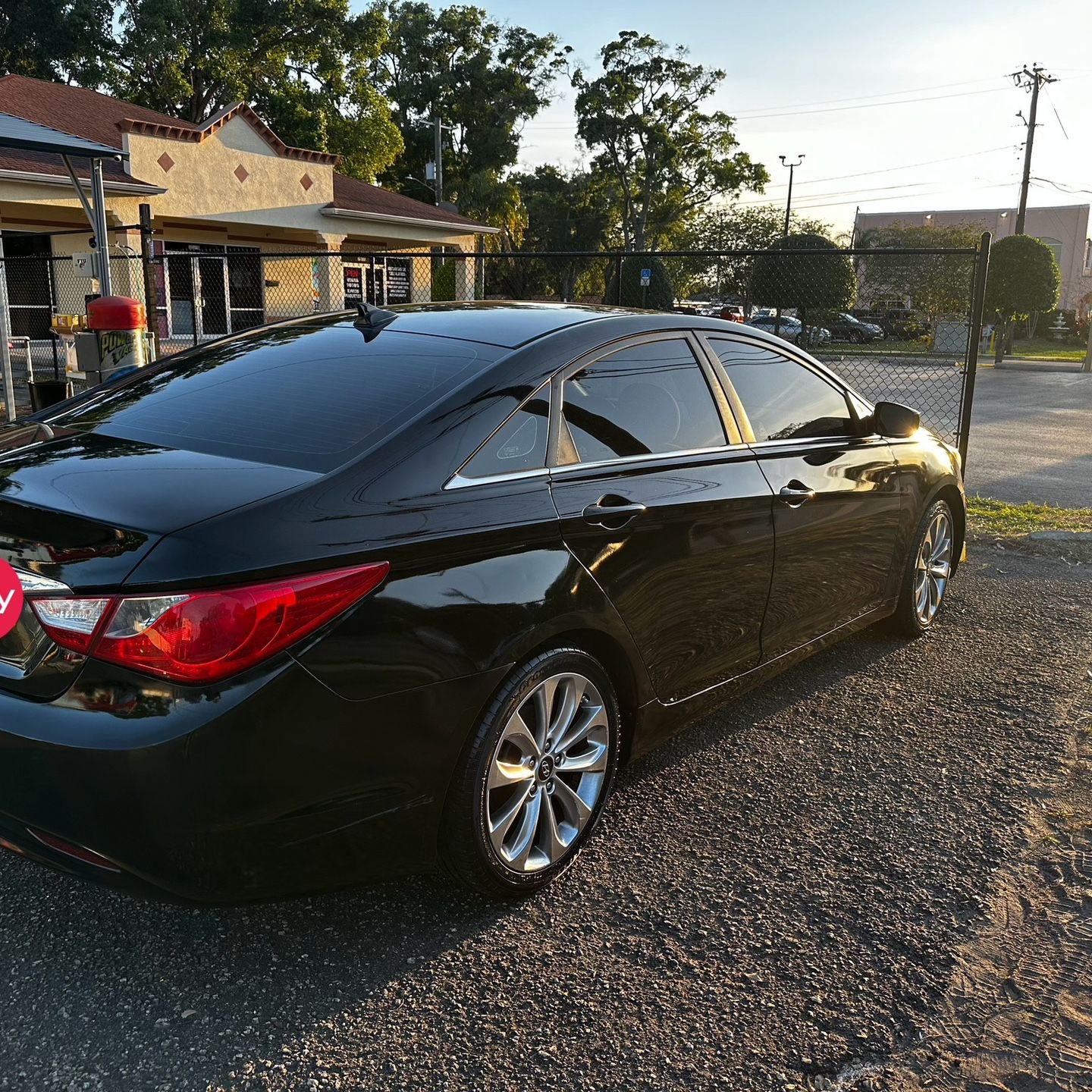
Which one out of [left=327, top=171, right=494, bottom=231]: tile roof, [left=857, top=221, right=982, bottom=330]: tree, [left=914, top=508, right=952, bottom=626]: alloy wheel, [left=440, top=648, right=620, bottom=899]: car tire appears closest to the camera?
[left=440, top=648, right=620, bottom=899]: car tire

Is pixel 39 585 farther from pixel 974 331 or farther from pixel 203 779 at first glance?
pixel 974 331

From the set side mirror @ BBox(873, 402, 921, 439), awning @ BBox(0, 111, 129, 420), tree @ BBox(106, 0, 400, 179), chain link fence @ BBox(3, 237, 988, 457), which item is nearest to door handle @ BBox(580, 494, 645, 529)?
chain link fence @ BBox(3, 237, 988, 457)

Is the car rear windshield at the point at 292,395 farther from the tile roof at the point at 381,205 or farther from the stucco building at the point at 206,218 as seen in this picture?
the tile roof at the point at 381,205

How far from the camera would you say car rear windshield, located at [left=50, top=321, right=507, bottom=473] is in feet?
8.93

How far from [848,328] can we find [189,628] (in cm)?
1350

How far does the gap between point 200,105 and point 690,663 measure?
36783 mm

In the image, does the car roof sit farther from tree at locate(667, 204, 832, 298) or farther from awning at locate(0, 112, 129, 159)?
tree at locate(667, 204, 832, 298)

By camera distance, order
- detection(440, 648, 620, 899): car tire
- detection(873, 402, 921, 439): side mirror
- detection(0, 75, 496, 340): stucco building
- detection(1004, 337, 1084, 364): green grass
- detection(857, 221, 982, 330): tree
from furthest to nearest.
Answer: detection(1004, 337, 1084, 364): green grass < detection(0, 75, 496, 340): stucco building < detection(857, 221, 982, 330): tree < detection(873, 402, 921, 439): side mirror < detection(440, 648, 620, 899): car tire

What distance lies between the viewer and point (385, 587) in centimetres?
238

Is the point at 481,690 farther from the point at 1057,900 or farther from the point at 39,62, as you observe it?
the point at 39,62

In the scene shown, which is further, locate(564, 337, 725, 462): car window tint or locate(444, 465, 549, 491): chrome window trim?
locate(564, 337, 725, 462): car window tint

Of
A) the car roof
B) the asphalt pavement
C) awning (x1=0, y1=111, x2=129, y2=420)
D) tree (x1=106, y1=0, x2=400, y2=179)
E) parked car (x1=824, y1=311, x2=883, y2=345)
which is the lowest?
the asphalt pavement

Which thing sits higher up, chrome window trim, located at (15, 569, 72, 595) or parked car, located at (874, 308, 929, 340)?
parked car, located at (874, 308, 929, 340)

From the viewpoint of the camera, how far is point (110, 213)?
19516 millimetres
